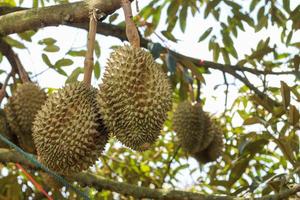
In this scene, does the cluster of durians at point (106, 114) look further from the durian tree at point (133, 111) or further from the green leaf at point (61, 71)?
the green leaf at point (61, 71)

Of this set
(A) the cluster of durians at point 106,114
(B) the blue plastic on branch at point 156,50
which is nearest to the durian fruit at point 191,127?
(B) the blue plastic on branch at point 156,50

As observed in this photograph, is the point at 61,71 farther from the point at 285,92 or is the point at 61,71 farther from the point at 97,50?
the point at 285,92

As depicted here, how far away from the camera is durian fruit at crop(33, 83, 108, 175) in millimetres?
1301

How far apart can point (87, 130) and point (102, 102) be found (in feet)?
0.27

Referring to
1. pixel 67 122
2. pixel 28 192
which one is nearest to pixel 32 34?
pixel 28 192

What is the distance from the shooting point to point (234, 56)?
2.74 metres

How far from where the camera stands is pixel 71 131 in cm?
131

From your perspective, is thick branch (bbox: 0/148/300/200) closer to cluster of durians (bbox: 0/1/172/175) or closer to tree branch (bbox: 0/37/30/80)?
tree branch (bbox: 0/37/30/80)

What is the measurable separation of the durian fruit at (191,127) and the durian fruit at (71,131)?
1.12 m

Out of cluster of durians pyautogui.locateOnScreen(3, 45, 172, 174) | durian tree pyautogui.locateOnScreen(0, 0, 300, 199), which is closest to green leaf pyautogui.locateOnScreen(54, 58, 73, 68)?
durian tree pyautogui.locateOnScreen(0, 0, 300, 199)

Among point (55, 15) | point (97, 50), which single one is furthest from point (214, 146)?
point (55, 15)

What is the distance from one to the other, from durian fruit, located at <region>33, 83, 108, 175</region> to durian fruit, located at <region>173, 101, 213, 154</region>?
1.12m

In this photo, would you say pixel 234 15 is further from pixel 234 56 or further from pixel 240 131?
pixel 240 131

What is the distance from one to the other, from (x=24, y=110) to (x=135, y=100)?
0.77m
